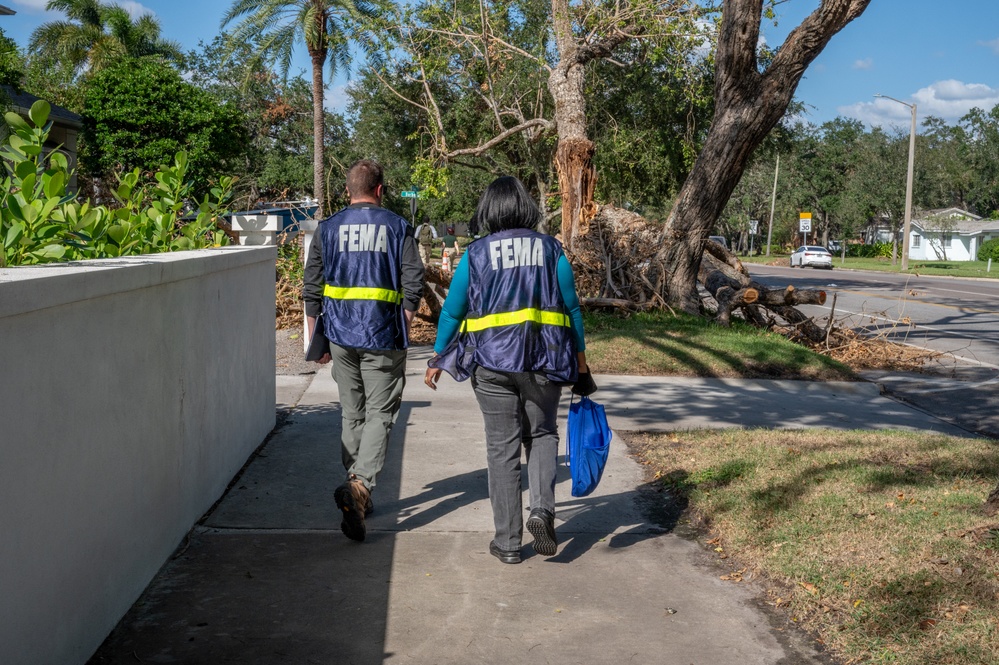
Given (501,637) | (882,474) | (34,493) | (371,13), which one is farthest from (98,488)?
(371,13)

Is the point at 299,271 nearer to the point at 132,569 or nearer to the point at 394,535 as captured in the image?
the point at 394,535

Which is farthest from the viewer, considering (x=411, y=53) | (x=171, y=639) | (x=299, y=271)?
(x=411, y=53)

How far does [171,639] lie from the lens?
371 centimetres

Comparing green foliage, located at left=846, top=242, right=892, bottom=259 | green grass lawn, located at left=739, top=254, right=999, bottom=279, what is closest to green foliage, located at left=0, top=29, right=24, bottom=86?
green grass lawn, located at left=739, top=254, right=999, bottom=279

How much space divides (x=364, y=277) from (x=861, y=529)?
274 cm

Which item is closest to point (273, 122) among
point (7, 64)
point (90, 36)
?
point (90, 36)

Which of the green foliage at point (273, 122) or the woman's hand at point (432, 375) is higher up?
the green foliage at point (273, 122)

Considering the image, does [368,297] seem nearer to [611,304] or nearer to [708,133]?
[611,304]

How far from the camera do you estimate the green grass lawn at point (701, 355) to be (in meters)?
11.0

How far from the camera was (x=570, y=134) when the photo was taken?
16125 mm

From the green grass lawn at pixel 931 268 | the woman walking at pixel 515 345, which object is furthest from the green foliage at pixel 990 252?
the woman walking at pixel 515 345

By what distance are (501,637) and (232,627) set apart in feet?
3.41

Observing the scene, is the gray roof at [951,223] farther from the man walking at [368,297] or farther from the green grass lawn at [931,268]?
the man walking at [368,297]

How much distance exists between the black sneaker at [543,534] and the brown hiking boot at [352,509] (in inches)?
33.0
